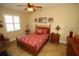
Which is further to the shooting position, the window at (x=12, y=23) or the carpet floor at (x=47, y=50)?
the carpet floor at (x=47, y=50)

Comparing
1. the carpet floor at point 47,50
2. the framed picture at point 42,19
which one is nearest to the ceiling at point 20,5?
the framed picture at point 42,19

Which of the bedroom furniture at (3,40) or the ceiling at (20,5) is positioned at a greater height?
the ceiling at (20,5)

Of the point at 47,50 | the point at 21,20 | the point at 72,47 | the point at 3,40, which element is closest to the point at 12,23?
the point at 21,20

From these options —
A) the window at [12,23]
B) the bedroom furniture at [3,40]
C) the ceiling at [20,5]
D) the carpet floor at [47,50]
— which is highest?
the ceiling at [20,5]

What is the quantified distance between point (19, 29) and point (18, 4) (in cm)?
36

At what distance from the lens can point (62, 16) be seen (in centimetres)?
105

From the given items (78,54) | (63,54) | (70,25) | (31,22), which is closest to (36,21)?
(31,22)

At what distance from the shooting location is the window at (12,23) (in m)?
0.99

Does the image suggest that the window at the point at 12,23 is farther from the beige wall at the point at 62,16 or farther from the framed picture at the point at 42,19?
the framed picture at the point at 42,19

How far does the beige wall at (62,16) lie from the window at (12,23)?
0.19m

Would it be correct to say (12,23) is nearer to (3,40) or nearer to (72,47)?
(3,40)

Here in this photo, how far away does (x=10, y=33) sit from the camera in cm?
104

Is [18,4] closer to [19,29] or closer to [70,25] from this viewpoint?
[19,29]

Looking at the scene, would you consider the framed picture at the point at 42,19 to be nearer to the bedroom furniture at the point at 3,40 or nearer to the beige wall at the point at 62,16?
the beige wall at the point at 62,16
